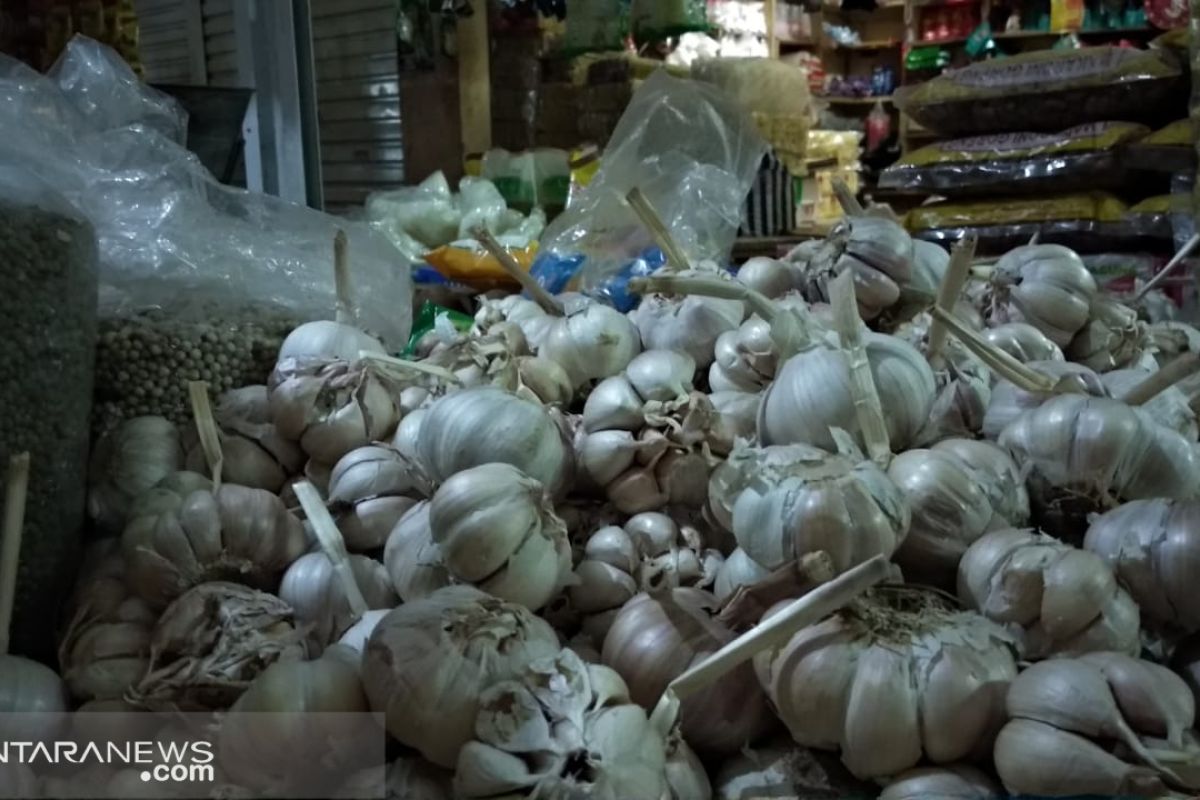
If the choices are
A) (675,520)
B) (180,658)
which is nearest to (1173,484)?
(675,520)

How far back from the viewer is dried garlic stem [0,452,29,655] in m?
0.88

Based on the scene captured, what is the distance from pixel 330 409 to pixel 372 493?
5.5 inches

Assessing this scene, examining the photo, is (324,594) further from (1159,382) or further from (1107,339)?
(1107,339)

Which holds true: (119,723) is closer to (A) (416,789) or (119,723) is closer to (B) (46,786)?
(B) (46,786)

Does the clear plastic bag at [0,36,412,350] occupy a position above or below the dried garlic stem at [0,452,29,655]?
above

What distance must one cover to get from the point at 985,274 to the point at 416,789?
1.12 metres

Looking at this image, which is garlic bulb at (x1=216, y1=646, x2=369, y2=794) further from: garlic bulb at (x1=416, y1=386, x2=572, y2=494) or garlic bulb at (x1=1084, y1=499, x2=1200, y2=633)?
garlic bulb at (x1=1084, y1=499, x2=1200, y2=633)

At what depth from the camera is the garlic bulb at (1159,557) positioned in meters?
0.83

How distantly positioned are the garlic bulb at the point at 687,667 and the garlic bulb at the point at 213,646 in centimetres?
26

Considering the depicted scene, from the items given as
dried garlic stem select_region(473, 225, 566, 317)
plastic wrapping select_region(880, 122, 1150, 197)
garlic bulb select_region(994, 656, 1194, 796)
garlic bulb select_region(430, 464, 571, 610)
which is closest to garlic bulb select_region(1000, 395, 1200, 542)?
garlic bulb select_region(994, 656, 1194, 796)

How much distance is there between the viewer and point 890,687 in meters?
0.74

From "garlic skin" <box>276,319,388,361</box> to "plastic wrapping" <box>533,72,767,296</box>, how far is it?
599 mm

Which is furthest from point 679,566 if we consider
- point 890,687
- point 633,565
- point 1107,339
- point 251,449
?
point 1107,339

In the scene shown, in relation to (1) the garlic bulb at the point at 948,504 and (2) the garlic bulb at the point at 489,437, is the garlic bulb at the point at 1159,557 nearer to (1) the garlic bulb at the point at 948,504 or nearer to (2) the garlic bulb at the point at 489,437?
(1) the garlic bulb at the point at 948,504
